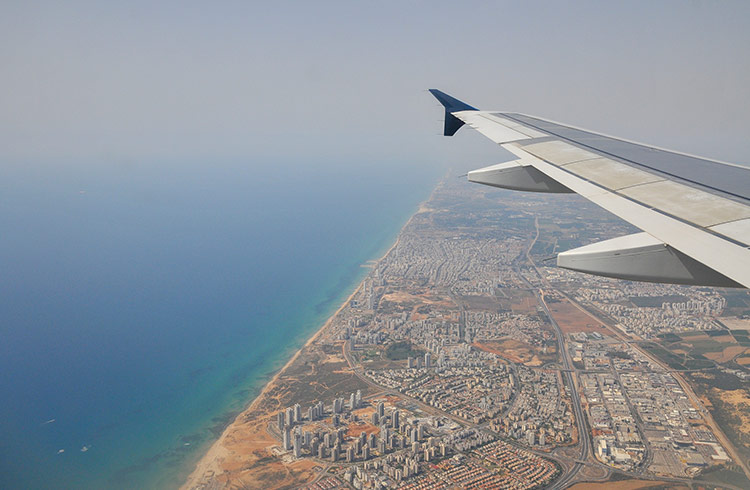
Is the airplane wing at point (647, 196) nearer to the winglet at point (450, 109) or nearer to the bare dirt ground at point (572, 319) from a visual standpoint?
the winglet at point (450, 109)

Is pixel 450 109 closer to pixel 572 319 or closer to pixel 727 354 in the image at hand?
pixel 727 354

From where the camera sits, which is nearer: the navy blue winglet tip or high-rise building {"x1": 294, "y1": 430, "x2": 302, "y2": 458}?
the navy blue winglet tip

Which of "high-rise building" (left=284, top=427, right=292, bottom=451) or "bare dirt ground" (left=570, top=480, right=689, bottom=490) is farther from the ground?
"bare dirt ground" (left=570, top=480, right=689, bottom=490)

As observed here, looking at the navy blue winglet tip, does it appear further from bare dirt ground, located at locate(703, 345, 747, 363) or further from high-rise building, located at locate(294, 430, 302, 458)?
bare dirt ground, located at locate(703, 345, 747, 363)

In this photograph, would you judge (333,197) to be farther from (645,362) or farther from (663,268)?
(663,268)

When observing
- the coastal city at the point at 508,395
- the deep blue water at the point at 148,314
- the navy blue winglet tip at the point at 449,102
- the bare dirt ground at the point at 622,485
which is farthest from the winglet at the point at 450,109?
the deep blue water at the point at 148,314

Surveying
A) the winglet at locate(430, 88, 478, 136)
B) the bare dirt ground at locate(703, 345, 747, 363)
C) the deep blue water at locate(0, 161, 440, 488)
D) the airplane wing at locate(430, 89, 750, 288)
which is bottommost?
the deep blue water at locate(0, 161, 440, 488)

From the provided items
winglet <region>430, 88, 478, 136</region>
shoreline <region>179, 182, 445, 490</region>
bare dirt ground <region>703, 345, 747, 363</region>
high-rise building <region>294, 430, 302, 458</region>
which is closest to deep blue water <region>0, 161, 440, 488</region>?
shoreline <region>179, 182, 445, 490</region>
